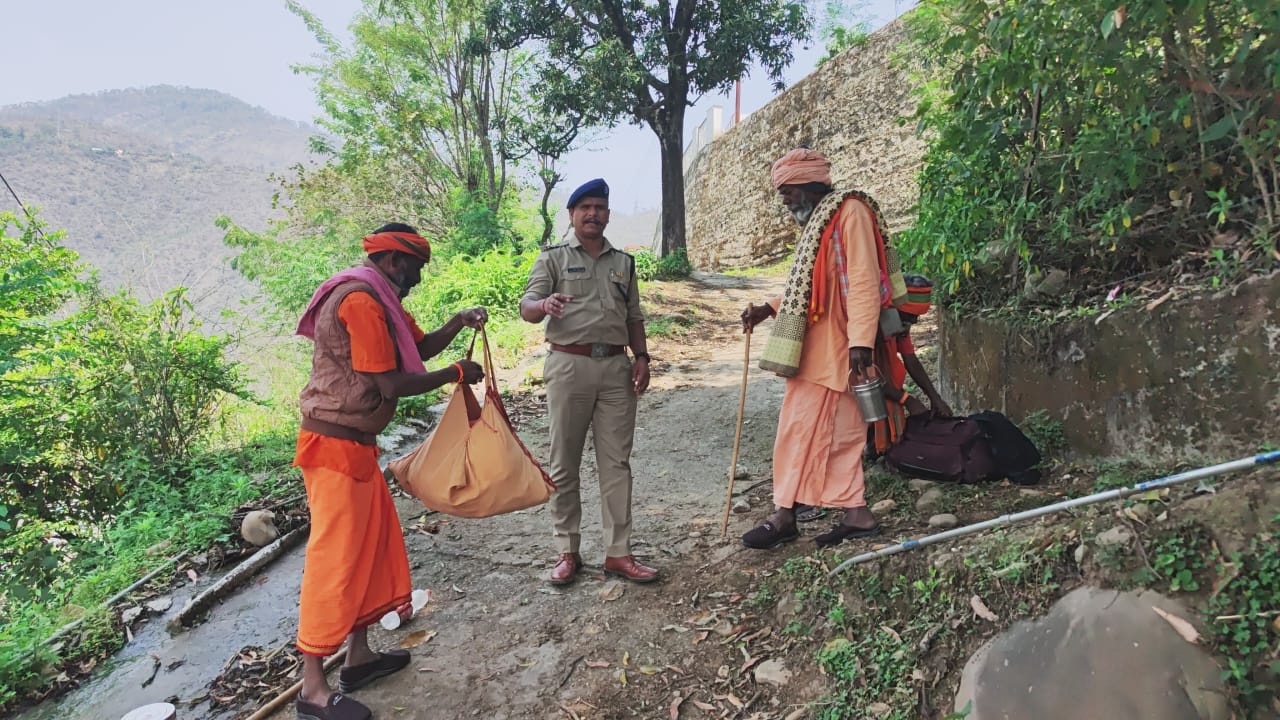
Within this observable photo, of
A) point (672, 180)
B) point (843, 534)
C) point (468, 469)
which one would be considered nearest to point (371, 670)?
point (468, 469)

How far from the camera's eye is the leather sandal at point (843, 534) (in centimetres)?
306

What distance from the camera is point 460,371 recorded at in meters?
2.91

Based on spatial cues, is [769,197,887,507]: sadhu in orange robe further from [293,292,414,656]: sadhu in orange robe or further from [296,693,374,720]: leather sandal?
[296,693,374,720]: leather sandal

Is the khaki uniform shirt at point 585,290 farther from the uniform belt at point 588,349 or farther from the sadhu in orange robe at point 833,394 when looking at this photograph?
the sadhu in orange robe at point 833,394

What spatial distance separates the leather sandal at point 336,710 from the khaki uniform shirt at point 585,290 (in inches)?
66.3

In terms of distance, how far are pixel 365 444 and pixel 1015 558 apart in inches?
92.2

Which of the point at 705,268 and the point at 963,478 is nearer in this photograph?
the point at 963,478

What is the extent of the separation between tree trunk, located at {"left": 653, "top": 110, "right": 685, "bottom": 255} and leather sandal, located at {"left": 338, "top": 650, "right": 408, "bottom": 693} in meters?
12.4

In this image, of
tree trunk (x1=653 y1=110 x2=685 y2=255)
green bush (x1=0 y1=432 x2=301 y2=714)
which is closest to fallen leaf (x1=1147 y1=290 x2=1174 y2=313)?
green bush (x1=0 y1=432 x2=301 y2=714)

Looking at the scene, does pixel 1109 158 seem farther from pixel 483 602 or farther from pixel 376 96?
pixel 376 96

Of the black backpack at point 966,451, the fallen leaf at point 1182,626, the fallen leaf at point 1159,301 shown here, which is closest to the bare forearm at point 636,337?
the black backpack at point 966,451

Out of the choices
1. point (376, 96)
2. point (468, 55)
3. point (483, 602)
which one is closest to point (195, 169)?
point (376, 96)

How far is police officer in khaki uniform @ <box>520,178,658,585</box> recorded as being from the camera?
3332 millimetres

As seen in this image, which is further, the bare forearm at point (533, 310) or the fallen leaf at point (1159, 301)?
the bare forearm at point (533, 310)
